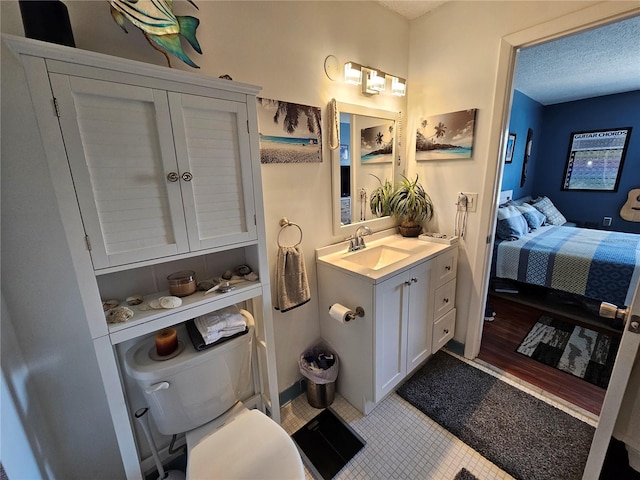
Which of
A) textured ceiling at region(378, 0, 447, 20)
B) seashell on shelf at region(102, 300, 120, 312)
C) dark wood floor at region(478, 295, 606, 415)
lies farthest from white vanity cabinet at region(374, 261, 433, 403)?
textured ceiling at region(378, 0, 447, 20)

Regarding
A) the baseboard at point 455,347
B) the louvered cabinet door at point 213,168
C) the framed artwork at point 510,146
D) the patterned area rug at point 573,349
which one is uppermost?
the framed artwork at point 510,146

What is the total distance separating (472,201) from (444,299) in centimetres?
72

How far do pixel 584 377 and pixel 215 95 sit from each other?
9.30 ft

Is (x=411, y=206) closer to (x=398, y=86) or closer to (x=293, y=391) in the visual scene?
(x=398, y=86)

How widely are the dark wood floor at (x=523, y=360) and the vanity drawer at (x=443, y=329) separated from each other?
34cm

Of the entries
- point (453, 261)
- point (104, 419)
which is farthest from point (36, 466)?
point (453, 261)

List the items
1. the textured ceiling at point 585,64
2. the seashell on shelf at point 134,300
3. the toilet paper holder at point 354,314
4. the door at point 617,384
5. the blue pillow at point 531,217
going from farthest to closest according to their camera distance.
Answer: the blue pillow at point 531,217
the textured ceiling at point 585,64
the toilet paper holder at point 354,314
the seashell on shelf at point 134,300
the door at point 617,384

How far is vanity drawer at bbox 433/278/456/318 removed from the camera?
6.13 feet

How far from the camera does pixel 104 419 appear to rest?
115 cm

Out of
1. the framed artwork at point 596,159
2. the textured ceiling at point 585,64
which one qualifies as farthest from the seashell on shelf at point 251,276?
the framed artwork at point 596,159

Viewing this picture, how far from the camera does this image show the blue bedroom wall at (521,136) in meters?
3.86

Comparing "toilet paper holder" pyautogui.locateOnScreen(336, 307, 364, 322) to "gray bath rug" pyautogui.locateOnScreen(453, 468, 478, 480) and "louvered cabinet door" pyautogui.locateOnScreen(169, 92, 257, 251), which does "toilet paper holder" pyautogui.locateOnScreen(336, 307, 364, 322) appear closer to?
"louvered cabinet door" pyautogui.locateOnScreen(169, 92, 257, 251)

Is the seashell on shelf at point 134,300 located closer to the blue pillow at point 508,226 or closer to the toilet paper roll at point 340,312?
the toilet paper roll at point 340,312

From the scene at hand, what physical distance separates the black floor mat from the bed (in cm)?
235
